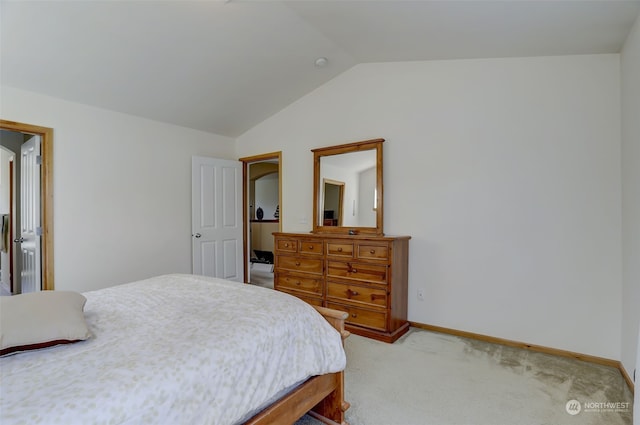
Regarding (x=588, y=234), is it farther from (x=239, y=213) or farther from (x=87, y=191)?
(x=87, y=191)

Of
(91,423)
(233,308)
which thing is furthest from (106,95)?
(91,423)

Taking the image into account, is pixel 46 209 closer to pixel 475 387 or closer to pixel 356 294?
pixel 356 294

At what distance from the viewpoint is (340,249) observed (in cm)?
320

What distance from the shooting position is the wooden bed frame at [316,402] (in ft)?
4.33

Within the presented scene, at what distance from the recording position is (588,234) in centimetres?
252

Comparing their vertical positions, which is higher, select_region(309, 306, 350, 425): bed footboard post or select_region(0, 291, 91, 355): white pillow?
select_region(0, 291, 91, 355): white pillow

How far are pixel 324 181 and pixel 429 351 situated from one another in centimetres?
216

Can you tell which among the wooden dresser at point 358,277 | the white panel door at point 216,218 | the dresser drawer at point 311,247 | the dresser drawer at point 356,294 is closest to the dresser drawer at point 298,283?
the wooden dresser at point 358,277

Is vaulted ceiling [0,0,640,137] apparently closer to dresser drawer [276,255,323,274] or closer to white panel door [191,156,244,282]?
white panel door [191,156,244,282]

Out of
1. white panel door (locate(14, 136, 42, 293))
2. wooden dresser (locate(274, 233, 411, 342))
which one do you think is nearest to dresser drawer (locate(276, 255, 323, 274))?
wooden dresser (locate(274, 233, 411, 342))

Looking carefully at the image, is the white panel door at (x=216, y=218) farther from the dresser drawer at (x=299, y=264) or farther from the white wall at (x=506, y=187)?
the white wall at (x=506, y=187)

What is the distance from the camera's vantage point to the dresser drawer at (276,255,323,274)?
3361 millimetres

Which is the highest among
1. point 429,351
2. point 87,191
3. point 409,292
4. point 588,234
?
point 87,191

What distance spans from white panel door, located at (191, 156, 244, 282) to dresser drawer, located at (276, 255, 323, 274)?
4.09ft
